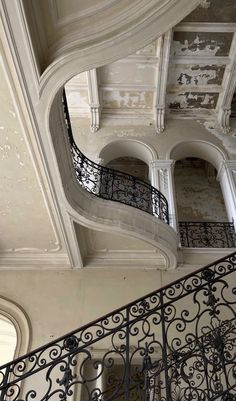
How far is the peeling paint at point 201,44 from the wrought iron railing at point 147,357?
5.81m

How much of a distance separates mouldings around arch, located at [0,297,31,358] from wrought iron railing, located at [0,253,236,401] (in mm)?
265

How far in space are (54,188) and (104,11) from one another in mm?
2804

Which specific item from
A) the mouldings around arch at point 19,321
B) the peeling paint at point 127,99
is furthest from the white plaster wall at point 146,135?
the mouldings around arch at point 19,321

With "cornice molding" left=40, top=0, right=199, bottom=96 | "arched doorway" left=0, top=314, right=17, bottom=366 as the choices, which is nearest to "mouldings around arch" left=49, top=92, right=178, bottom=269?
"cornice molding" left=40, top=0, right=199, bottom=96

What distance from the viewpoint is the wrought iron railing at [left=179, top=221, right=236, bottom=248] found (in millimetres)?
9164

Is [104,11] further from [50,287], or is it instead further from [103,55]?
[50,287]

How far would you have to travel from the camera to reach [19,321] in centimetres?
709

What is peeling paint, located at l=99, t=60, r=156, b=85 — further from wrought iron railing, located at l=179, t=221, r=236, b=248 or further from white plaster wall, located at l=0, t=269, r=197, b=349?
white plaster wall, located at l=0, t=269, r=197, b=349

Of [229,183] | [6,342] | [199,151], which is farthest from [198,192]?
[6,342]

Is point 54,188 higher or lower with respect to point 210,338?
higher

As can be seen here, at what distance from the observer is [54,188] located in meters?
6.05

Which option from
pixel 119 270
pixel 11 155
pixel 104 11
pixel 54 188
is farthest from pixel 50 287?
pixel 104 11

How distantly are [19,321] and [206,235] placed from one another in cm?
517

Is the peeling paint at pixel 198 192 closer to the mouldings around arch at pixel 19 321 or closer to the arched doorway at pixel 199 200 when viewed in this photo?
the arched doorway at pixel 199 200
